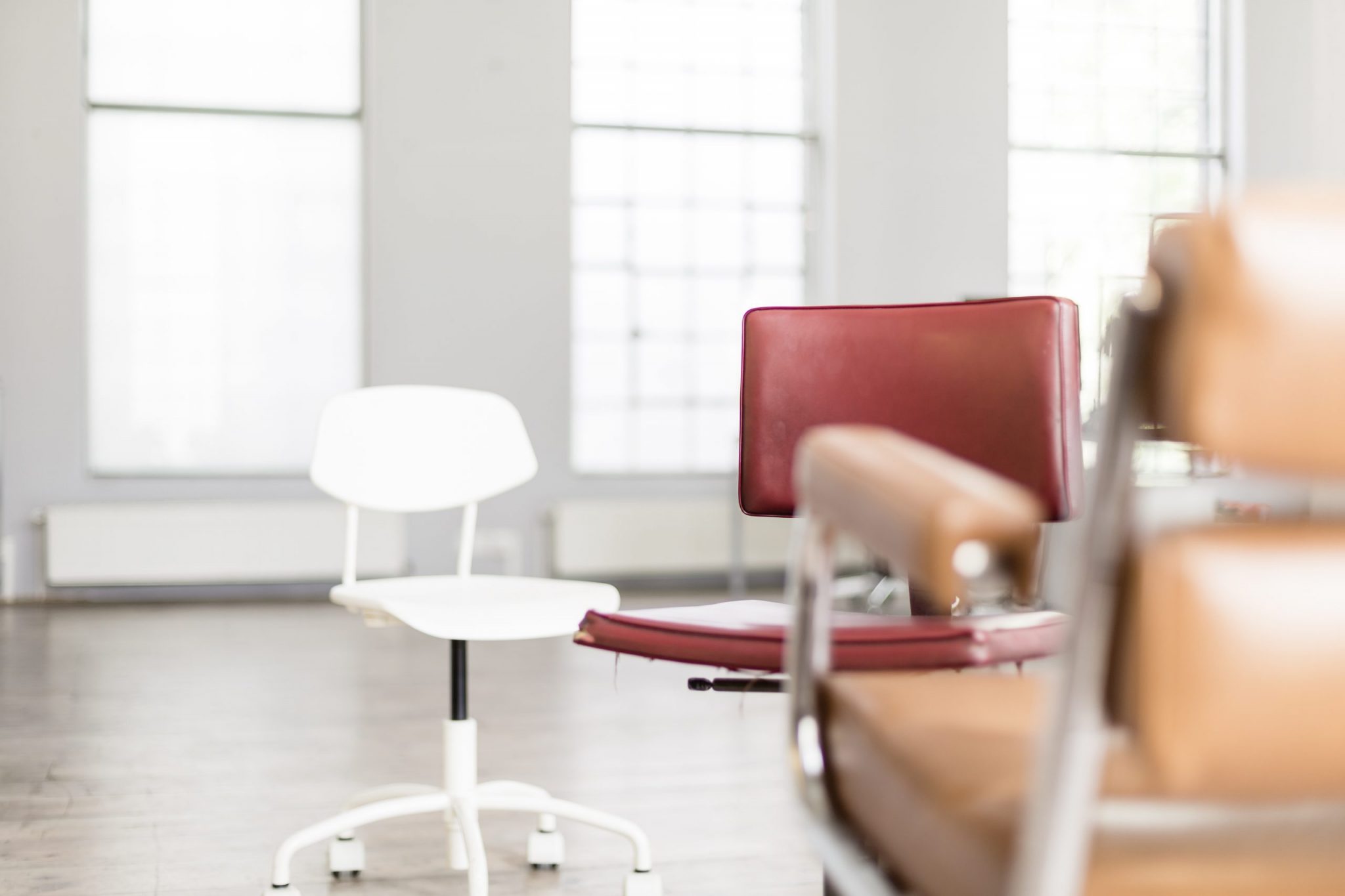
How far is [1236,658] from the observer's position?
0.67m

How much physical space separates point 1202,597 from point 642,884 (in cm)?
153

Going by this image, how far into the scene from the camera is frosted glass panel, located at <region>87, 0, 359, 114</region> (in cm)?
619

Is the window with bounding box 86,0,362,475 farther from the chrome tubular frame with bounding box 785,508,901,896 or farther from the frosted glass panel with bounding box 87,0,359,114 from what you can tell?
the chrome tubular frame with bounding box 785,508,901,896

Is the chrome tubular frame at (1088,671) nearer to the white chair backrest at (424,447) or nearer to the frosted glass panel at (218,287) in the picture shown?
the white chair backrest at (424,447)

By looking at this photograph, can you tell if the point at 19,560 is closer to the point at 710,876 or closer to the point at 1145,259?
the point at 710,876

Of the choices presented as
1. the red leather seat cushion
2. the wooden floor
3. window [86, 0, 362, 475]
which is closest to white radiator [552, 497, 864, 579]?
window [86, 0, 362, 475]

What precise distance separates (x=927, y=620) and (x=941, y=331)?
1.94ft

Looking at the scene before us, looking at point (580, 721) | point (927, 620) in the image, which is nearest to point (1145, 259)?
point (927, 620)

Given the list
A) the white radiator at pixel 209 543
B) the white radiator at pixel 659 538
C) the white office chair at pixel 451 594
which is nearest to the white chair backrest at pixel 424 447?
the white office chair at pixel 451 594

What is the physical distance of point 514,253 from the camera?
6398 mm

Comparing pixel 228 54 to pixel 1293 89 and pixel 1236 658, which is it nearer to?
pixel 1293 89

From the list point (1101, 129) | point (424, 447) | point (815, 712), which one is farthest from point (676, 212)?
point (815, 712)

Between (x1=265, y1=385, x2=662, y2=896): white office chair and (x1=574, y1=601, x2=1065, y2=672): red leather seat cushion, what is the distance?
12.4 inches

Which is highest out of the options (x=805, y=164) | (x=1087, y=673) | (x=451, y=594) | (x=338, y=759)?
(x=805, y=164)
